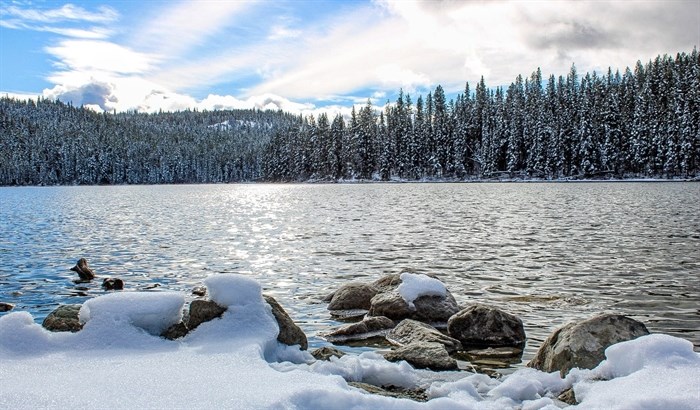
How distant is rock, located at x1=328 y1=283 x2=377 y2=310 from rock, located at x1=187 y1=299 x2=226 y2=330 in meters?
4.94

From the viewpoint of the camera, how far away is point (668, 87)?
109 metres

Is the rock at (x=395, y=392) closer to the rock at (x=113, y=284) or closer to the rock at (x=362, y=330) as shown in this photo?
the rock at (x=362, y=330)

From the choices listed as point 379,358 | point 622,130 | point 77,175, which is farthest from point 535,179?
point 77,175

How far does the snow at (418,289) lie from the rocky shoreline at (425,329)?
0.08 feet

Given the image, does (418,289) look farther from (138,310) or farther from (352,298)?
(138,310)

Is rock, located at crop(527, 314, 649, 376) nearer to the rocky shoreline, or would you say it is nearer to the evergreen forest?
the rocky shoreline

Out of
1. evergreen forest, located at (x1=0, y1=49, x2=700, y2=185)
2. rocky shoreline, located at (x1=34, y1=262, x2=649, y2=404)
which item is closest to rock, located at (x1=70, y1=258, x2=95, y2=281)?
rocky shoreline, located at (x1=34, y1=262, x2=649, y2=404)

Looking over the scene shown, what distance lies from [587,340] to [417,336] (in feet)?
11.5

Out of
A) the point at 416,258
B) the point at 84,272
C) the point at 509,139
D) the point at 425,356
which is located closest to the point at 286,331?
the point at 425,356

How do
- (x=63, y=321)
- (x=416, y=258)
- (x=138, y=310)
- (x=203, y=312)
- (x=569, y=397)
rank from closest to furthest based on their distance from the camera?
(x=569, y=397) < (x=138, y=310) < (x=203, y=312) < (x=63, y=321) < (x=416, y=258)

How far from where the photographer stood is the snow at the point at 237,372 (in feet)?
18.1

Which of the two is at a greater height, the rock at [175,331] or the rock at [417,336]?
the rock at [175,331]

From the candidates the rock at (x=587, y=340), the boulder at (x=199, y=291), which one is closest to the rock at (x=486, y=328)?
the rock at (x=587, y=340)

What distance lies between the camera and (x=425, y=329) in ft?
34.8
